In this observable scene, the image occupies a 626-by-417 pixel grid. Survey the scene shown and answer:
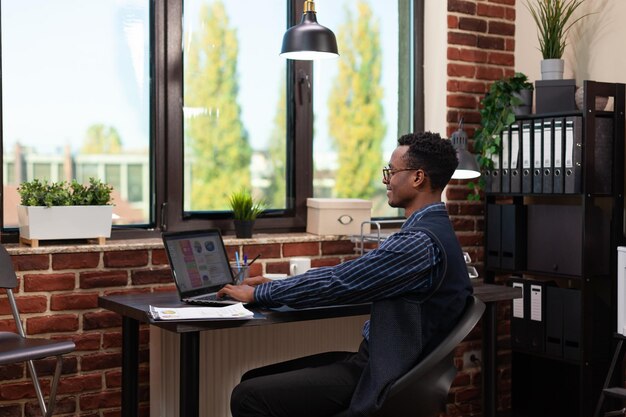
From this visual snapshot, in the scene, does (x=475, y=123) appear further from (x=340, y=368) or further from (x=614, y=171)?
(x=340, y=368)

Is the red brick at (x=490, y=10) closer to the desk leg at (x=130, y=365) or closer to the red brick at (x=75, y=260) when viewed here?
the red brick at (x=75, y=260)

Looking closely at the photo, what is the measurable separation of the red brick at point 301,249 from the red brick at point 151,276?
21.8 inches

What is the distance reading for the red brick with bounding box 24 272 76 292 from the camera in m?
3.31

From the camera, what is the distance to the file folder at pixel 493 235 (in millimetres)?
4242

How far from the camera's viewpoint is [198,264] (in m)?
3.19

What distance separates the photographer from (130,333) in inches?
126

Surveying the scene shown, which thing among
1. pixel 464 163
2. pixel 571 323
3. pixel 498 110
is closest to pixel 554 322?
pixel 571 323

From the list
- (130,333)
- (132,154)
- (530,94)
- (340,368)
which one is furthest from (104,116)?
(530,94)

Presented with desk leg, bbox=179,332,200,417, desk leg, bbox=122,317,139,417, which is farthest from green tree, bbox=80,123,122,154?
desk leg, bbox=179,332,200,417

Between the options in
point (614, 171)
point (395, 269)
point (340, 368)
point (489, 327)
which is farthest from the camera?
point (614, 171)

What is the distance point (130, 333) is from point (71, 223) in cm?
49

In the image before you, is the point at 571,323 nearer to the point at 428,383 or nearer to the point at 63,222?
the point at 428,383

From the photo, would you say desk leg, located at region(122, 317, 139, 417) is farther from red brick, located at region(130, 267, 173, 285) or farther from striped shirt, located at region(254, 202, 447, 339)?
striped shirt, located at region(254, 202, 447, 339)

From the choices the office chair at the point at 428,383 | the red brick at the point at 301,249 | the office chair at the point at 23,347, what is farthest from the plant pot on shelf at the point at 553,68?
the office chair at the point at 23,347
